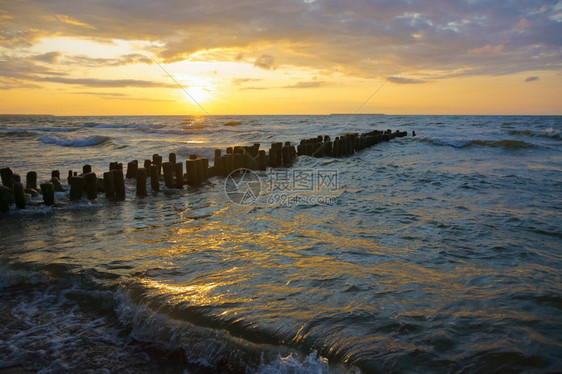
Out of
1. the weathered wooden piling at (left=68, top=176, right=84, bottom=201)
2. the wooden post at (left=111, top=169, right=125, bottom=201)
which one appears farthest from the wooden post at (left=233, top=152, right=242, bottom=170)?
the weathered wooden piling at (left=68, top=176, right=84, bottom=201)

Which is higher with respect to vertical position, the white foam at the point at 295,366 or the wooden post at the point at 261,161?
the wooden post at the point at 261,161

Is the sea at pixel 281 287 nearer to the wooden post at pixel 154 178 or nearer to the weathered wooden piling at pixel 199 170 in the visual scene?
the wooden post at pixel 154 178

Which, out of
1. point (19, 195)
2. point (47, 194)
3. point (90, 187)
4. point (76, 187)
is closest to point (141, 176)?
point (90, 187)

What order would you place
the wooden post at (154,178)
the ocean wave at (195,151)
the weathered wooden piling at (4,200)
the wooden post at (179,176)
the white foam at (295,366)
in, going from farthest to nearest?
1. the ocean wave at (195,151)
2. the wooden post at (179,176)
3. the wooden post at (154,178)
4. the weathered wooden piling at (4,200)
5. the white foam at (295,366)

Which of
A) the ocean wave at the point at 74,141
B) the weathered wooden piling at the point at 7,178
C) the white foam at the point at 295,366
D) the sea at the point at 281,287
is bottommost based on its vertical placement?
the white foam at the point at 295,366

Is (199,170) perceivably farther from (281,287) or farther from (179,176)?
(281,287)

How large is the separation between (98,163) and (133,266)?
14.6 m

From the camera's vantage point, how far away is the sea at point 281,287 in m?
3.16

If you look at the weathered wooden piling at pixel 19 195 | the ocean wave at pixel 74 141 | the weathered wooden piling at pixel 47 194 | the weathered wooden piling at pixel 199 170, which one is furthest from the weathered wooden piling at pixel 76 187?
the ocean wave at pixel 74 141

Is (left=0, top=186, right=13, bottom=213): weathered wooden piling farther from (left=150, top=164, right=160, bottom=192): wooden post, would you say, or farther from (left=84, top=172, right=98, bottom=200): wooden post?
(left=150, top=164, right=160, bottom=192): wooden post

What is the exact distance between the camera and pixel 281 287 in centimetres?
426

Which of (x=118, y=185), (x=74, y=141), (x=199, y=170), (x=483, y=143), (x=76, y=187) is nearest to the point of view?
(x=76, y=187)

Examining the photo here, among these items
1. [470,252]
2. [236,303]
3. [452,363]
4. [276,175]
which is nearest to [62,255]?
[236,303]

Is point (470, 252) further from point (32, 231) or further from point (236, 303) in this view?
point (32, 231)
